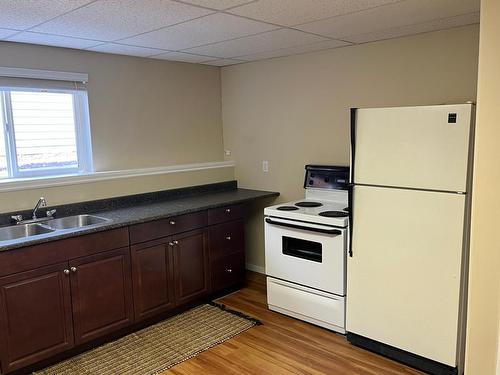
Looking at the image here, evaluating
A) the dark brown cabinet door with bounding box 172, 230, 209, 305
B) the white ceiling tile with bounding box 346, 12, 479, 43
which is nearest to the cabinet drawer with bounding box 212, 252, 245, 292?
the dark brown cabinet door with bounding box 172, 230, 209, 305

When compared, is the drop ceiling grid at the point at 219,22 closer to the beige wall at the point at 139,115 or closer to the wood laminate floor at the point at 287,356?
the beige wall at the point at 139,115

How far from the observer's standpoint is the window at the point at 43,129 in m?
3.13

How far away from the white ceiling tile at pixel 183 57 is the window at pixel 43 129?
0.79 metres

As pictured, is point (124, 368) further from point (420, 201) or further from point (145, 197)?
point (420, 201)

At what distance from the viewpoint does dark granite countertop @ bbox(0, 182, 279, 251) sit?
2.68m

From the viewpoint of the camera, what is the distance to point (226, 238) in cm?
382

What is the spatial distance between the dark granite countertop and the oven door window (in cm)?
69

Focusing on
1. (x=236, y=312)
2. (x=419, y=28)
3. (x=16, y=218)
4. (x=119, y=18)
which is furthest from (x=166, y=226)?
(x=419, y=28)

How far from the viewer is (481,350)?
1.99 metres

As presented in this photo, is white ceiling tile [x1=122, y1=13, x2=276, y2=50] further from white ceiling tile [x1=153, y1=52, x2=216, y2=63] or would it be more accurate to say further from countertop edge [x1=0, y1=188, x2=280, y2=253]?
countertop edge [x1=0, y1=188, x2=280, y2=253]

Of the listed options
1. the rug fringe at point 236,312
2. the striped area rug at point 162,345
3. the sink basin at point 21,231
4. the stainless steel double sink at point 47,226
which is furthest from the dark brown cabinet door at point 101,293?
the rug fringe at point 236,312

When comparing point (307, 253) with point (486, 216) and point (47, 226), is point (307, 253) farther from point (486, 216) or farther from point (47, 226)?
point (47, 226)

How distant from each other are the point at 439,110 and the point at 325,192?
4.63 ft

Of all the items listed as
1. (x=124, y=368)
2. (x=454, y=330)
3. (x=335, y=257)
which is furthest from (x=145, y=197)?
(x=454, y=330)
